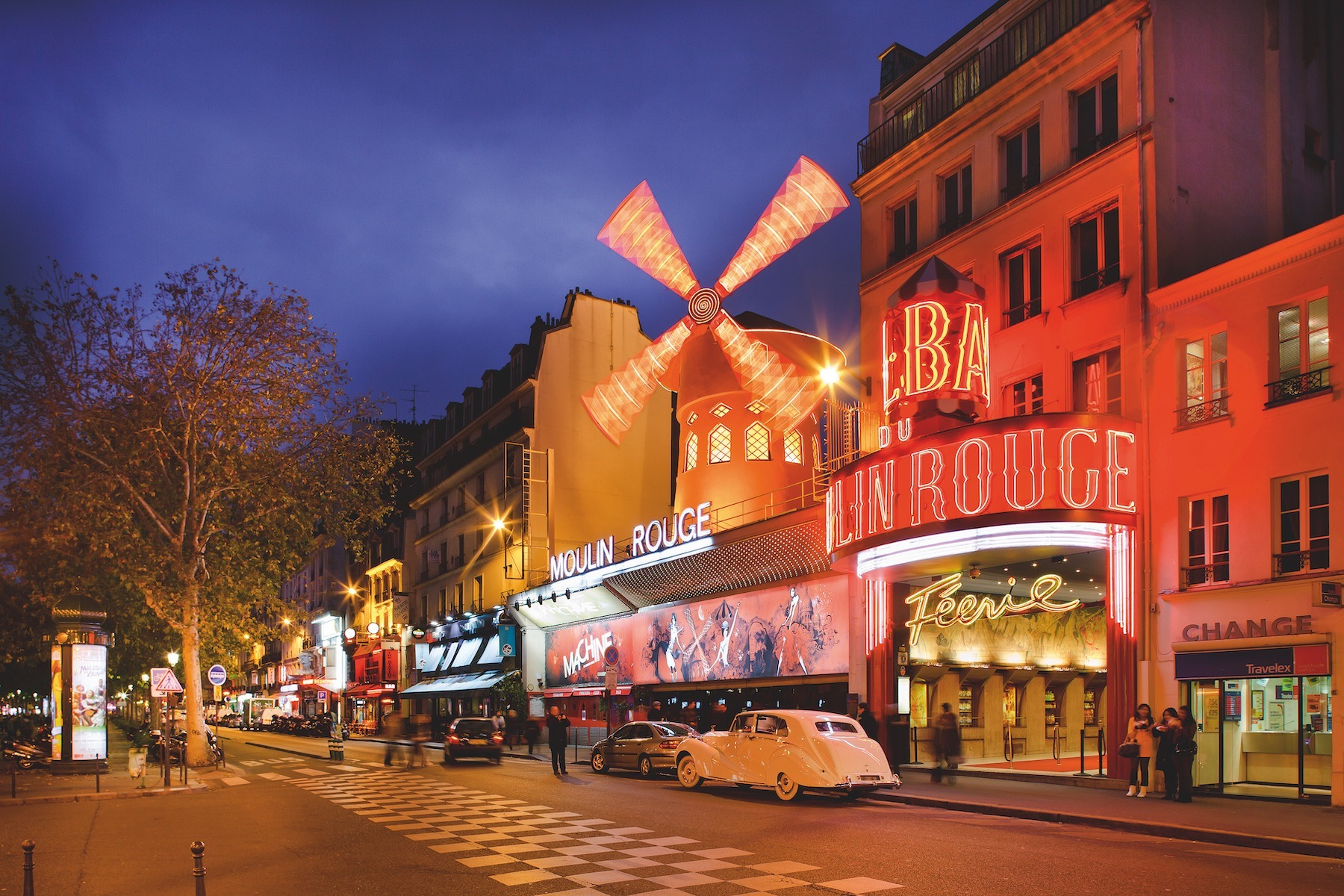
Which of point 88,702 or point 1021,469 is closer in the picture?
point 1021,469

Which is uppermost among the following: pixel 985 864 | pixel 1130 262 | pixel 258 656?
pixel 1130 262

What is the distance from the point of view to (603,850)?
40.1 ft

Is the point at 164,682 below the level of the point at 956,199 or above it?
below

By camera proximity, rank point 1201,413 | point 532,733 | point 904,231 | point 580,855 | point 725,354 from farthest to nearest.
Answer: point 532,733 → point 725,354 → point 904,231 → point 1201,413 → point 580,855

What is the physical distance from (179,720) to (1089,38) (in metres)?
33.2

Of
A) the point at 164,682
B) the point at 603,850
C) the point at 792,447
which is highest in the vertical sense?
the point at 792,447

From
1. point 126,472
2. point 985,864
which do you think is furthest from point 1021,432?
point 126,472

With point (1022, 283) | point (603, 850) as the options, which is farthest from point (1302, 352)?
point (603, 850)

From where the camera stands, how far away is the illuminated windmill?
1186 inches

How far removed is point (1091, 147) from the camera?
21.6m

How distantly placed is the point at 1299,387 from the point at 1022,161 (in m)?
8.39

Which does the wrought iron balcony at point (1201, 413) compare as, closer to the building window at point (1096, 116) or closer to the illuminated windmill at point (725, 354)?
the building window at point (1096, 116)

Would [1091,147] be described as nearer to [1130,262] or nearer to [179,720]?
[1130,262]

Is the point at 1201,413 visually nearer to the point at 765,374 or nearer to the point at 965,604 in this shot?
the point at 965,604
